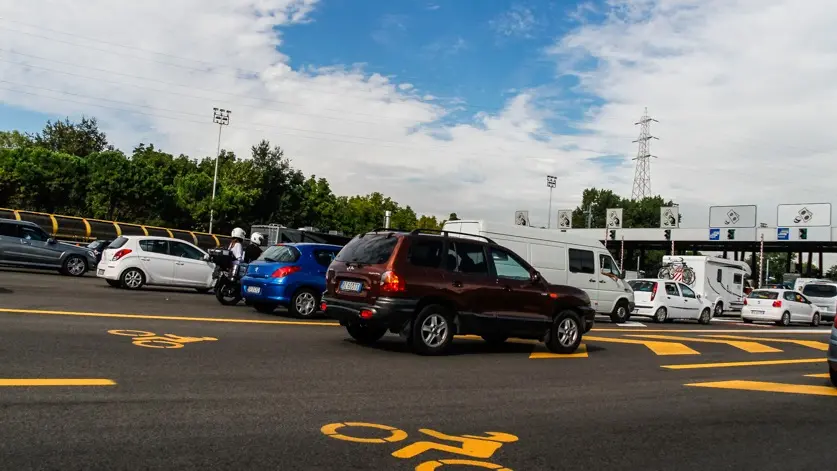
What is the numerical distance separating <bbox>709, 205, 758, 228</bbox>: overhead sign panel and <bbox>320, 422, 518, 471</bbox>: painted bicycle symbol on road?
49180mm

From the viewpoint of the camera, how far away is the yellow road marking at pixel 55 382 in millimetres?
6078

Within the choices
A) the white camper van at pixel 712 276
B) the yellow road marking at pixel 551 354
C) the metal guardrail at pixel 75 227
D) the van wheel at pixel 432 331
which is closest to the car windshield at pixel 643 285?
the white camper van at pixel 712 276

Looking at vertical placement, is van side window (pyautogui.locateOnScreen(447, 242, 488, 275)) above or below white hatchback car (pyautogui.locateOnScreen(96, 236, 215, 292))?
above

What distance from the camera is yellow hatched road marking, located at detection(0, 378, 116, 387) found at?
607 cm

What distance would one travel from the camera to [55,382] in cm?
621

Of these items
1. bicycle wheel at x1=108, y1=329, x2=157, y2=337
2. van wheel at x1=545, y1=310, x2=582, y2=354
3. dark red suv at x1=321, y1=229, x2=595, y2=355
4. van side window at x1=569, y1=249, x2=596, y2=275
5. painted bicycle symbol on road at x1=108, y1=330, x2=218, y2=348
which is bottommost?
→ painted bicycle symbol on road at x1=108, y1=330, x2=218, y2=348

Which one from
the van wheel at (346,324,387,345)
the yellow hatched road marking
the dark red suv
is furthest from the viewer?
the van wheel at (346,324,387,345)

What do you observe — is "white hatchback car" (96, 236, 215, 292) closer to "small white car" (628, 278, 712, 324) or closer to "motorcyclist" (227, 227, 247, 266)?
"motorcyclist" (227, 227, 247, 266)

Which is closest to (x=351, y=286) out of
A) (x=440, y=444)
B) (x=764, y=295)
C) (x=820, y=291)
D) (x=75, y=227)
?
(x=440, y=444)

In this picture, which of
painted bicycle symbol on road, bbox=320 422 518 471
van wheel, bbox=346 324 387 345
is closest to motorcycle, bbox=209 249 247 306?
van wheel, bbox=346 324 387 345

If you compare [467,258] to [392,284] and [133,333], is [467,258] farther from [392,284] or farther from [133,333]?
[133,333]

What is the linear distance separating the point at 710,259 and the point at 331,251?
81.2 feet

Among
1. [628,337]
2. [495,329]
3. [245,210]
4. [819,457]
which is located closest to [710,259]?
[628,337]

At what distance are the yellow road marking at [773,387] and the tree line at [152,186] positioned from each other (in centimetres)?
5591
